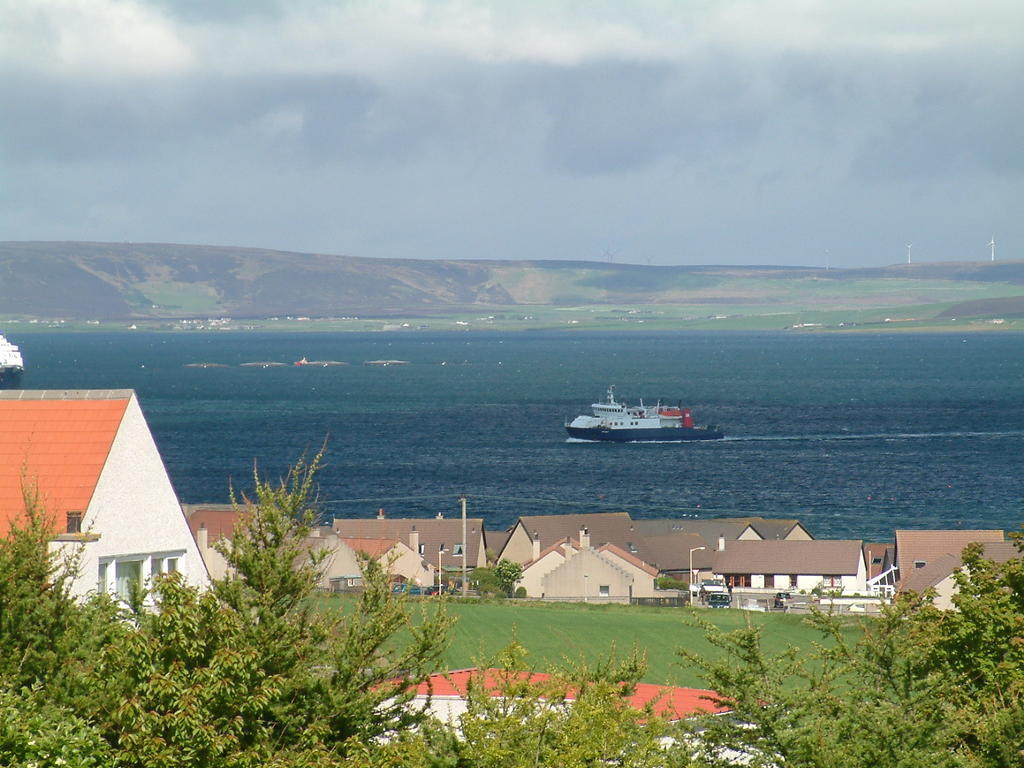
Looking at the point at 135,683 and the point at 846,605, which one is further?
the point at 846,605

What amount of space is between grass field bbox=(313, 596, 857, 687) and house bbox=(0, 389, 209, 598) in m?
10.0

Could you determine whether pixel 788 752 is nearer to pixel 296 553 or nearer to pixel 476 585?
pixel 296 553

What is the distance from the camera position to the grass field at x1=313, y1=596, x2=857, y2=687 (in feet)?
122

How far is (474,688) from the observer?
17.7m

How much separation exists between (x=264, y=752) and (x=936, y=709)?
1058 centimetres

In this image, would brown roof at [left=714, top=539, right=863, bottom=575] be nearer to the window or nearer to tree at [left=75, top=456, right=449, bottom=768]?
the window

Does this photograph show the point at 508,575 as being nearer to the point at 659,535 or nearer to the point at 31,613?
the point at 659,535

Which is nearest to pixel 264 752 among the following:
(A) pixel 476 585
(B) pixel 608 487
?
(A) pixel 476 585

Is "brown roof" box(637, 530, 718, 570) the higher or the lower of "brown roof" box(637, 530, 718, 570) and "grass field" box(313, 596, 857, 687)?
the lower

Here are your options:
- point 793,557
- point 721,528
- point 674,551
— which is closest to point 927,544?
point 793,557

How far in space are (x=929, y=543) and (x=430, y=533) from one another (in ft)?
89.4

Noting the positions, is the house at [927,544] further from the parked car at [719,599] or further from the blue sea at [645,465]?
the blue sea at [645,465]

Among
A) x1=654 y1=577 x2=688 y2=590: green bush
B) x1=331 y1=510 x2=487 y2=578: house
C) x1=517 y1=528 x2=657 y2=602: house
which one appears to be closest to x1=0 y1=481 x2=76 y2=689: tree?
x1=517 y1=528 x2=657 y2=602: house

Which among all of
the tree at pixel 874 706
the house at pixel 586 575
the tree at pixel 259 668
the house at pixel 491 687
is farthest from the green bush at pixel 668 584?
the tree at pixel 259 668
